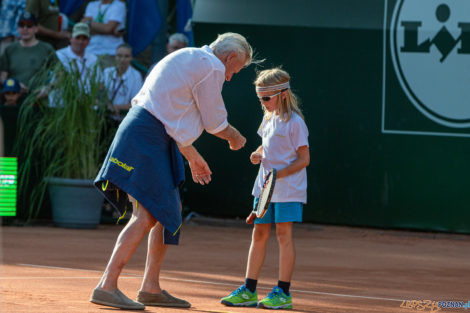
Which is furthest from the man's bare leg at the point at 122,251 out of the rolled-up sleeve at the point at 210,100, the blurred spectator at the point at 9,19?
the blurred spectator at the point at 9,19

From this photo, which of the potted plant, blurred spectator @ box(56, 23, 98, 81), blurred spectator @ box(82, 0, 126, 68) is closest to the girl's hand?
the potted plant

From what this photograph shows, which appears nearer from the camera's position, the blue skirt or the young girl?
the blue skirt

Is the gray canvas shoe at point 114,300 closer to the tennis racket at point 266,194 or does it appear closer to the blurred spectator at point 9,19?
the tennis racket at point 266,194

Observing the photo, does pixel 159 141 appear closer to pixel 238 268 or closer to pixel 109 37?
pixel 238 268

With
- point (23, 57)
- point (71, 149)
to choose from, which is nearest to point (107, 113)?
point (71, 149)

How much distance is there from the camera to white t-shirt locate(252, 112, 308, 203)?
5621mm

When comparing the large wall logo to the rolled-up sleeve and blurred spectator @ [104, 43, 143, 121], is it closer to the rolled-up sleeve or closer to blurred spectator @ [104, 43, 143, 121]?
blurred spectator @ [104, 43, 143, 121]

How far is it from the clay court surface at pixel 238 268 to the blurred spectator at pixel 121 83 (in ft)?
4.60

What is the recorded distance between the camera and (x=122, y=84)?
10656 millimetres

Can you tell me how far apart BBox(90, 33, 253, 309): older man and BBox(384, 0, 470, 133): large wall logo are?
5.94 metres

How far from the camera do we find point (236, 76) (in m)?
11.2

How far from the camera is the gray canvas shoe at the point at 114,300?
4832mm

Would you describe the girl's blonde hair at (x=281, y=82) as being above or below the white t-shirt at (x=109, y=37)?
below

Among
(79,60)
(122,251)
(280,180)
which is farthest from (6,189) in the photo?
(79,60)
